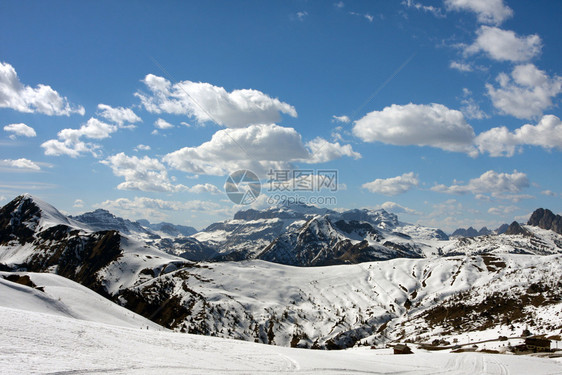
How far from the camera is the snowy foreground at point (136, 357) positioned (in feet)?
61.9

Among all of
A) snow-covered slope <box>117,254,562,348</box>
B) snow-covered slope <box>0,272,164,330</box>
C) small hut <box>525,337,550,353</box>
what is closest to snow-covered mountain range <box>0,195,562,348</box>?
snow-covered slope <box>117,254,562,348</box>

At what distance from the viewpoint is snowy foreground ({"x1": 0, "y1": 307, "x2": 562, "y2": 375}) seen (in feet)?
61.9

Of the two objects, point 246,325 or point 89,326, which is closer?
point 89,326

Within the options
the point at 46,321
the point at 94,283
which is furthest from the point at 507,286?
the point at 94,283

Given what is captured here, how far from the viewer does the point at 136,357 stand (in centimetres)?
2258

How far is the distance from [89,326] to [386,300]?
5871 inches

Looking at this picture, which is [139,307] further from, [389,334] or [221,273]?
[389,334]

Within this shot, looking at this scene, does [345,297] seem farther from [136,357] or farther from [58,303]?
[136,357]

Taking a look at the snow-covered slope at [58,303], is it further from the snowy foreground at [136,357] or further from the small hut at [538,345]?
the small hut at [538,345]

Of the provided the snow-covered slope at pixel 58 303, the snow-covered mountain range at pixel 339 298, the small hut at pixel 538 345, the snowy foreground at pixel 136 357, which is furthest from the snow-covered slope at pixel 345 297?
the snowy foreground at pixel 136 357

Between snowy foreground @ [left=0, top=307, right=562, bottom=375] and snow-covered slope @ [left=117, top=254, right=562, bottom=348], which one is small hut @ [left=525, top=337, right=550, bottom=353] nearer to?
snowy foreground @ [left=0, top=307, right=562, bottom=375]

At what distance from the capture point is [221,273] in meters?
174

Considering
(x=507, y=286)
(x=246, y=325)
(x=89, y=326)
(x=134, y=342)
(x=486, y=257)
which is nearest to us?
(x=134, y=342)

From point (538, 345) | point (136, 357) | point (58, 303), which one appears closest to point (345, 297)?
point (538, 345)
